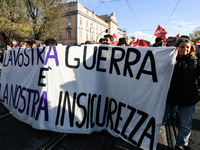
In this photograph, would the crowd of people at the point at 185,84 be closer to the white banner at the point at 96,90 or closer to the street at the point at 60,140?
the white banner at the point at 96,90

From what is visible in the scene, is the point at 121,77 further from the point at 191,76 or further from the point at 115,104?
the point at 191,76

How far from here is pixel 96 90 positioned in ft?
7.63

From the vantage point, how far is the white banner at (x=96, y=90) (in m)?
2.00

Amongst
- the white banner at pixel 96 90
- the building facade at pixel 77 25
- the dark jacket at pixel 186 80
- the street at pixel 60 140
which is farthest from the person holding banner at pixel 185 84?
the building facade at pixel 77 25

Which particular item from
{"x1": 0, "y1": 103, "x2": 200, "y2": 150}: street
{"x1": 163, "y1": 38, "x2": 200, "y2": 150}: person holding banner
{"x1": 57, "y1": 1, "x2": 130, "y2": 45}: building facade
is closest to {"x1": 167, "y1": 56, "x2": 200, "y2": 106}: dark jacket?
{"x1": 163, "y1": 38, "x2": 200, "y2": 150}: person holding banner

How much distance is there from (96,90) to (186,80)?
4.59 feet

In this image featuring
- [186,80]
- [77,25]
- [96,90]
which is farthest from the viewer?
[77,25]

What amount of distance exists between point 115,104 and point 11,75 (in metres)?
2.67

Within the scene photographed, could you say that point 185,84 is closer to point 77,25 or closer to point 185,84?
point 185,84

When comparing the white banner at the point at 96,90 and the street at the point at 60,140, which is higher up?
the white banner at the point at 96,90

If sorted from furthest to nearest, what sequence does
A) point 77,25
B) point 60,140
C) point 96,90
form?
point 77,25
point 96,90
point 60,140

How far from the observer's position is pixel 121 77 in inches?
86.7

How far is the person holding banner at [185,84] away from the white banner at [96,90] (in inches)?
10.8

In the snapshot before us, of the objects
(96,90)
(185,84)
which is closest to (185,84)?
(185,84)
